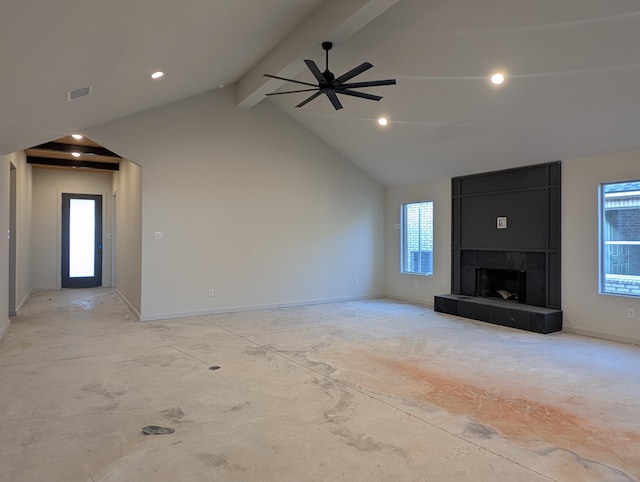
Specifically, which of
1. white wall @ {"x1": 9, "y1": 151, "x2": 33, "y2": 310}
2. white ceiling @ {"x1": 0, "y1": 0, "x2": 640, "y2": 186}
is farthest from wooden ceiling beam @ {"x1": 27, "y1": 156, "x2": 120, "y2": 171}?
white ceiling @ {"x1": 0, "y1": 0, "x2": 640, "y2": 186}

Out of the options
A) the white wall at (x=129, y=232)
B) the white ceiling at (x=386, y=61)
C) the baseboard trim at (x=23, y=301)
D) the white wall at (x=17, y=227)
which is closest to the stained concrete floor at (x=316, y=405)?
the white wall at (x=17, y=227)

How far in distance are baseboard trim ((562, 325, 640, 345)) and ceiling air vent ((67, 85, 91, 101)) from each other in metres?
6.46

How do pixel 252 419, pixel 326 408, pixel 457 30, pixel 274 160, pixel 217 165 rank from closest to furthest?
pixel 252 419
pixel 326 408
pixel 457 30
pixel 217 165
pixel 274 160

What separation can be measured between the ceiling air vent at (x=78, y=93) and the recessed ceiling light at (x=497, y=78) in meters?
4.31

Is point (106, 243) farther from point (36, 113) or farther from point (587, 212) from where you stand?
point (587, 212)

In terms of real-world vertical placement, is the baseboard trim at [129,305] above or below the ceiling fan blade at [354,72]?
below

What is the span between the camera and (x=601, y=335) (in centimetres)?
546

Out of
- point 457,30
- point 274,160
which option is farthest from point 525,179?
point 274,160

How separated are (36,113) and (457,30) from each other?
432 cm

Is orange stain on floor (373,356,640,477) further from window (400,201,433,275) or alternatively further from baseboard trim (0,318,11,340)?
baseboard trim (0,318,11,340)

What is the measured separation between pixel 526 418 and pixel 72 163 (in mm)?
9067

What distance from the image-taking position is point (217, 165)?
6.97 meters

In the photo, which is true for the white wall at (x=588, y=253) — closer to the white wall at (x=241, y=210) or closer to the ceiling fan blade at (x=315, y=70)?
the ceiling fan blade at (x=315, y=70)

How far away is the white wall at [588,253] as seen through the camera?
5246mm
